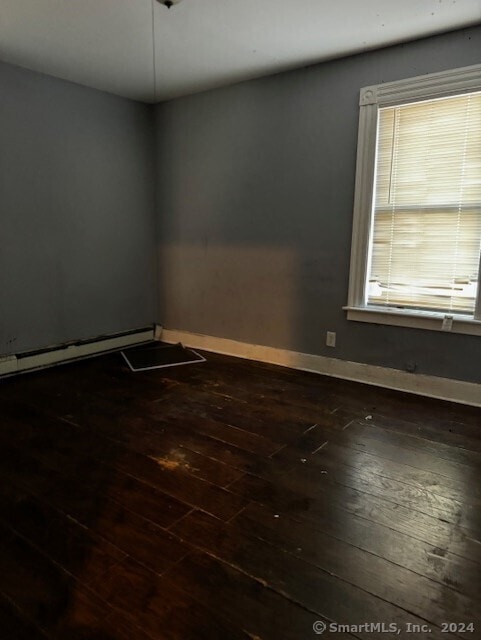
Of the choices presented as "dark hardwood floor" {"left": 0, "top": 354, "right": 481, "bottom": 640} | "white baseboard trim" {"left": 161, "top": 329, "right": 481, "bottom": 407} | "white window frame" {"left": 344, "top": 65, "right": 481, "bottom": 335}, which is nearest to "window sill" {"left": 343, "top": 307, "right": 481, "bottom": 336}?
"white window frame" {"left": 344, "top": 65, "right": 481, "bottom": 335}

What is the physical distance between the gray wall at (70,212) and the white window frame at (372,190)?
2210 millimetres

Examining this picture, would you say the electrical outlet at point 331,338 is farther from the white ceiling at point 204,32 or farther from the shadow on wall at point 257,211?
the white ceiling at point 204,32

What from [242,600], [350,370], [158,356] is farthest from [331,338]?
[242,600]

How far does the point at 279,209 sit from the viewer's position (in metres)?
3.61

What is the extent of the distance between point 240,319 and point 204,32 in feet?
7.29

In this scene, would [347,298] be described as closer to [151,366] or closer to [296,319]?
[296,319]

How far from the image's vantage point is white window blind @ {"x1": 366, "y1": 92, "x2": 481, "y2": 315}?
277cm

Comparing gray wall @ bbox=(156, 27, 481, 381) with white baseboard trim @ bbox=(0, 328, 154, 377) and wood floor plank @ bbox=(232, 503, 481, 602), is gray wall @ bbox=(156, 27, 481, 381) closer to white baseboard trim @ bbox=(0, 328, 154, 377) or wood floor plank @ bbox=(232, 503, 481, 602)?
white baseboard trim @ bbox=(0, 328, 154, 377)

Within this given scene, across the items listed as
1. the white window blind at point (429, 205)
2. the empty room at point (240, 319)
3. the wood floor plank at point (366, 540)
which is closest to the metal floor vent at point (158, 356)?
the empty room at point (240, 319)

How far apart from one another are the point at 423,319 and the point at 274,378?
120 centimetres

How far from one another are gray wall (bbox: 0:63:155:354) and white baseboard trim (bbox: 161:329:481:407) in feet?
2.99

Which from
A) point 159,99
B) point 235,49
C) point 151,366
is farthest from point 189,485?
A: point 159,99

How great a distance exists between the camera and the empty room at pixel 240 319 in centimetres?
145

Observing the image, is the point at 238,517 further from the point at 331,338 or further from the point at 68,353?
the point at 68,353
